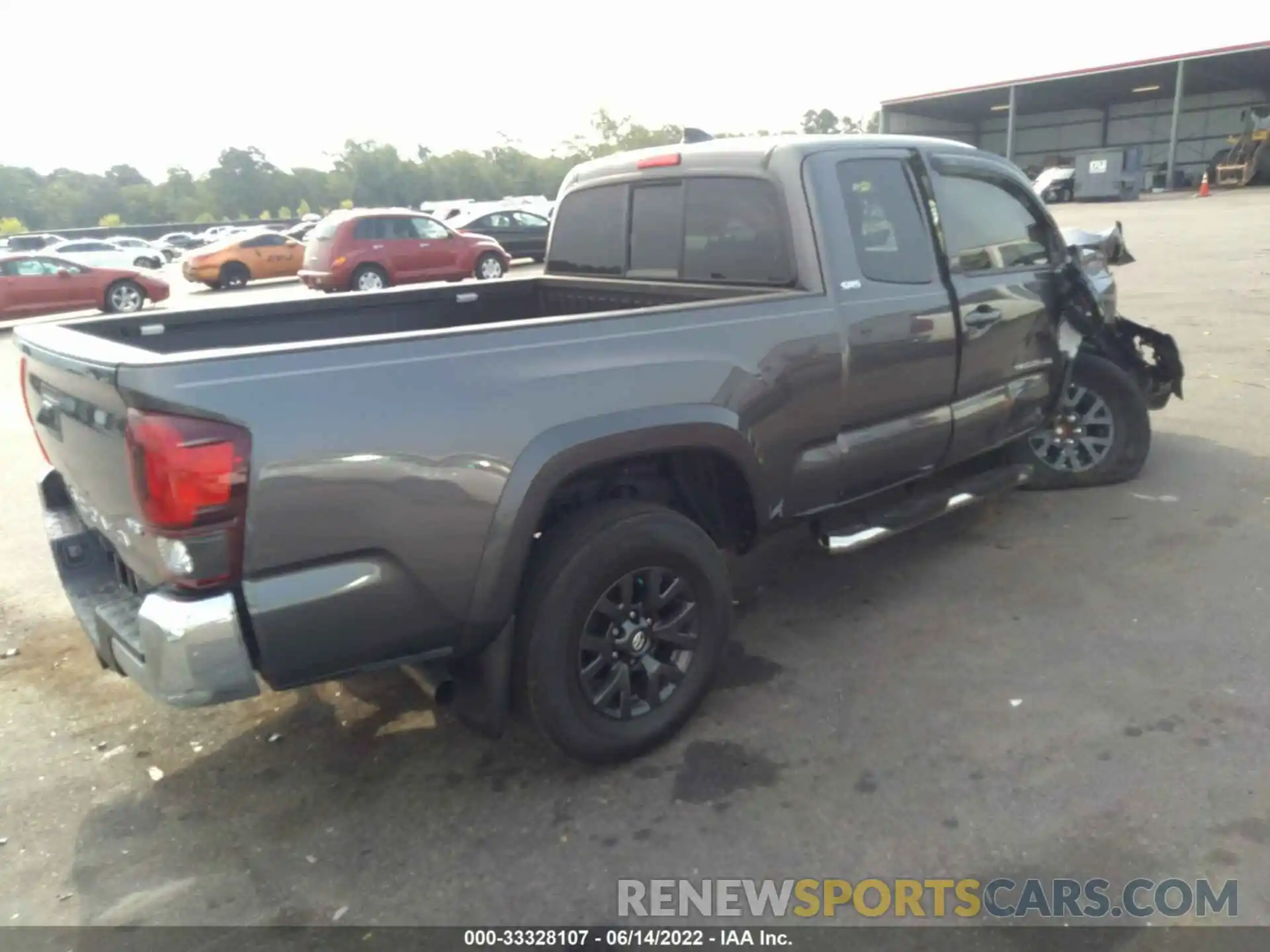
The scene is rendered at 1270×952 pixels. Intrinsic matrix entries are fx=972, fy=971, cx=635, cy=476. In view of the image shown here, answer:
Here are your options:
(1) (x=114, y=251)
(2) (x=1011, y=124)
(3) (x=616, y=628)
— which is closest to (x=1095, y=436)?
(3) (x=616, y=628)

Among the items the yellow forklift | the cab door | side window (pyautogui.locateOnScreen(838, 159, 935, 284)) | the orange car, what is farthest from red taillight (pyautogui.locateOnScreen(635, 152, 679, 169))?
the yellow forklift

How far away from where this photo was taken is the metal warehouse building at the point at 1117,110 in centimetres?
4359

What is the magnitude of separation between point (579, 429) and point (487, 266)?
59.9 feet

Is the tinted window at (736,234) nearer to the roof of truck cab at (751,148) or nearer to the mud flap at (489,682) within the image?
the roof of truck cab at (751,148)

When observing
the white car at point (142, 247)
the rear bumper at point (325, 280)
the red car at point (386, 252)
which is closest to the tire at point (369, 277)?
the red car at point (386, 252)

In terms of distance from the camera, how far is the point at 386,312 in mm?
4449

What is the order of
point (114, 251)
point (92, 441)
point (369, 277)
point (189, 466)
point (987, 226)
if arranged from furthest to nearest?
point (114, 251), point (369, 277), point (987, 226), point (92, 441), point (189, 466)

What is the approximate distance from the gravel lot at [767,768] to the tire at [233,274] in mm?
20804

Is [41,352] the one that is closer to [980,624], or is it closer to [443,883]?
[443,883]

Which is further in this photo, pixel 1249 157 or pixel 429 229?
pixel 1249 157

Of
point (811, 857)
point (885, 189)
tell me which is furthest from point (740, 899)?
Result: point (885, 189)

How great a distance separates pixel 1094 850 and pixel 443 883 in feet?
6.04

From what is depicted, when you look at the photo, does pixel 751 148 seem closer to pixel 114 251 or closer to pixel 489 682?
pixel 489 682

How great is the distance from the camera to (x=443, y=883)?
276cm
